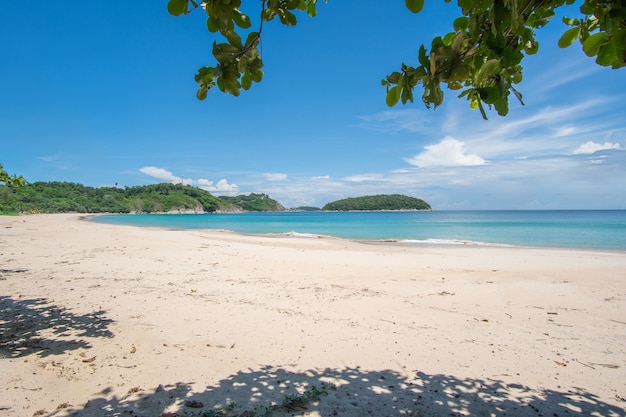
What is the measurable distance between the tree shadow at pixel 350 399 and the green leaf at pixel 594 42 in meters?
3.06

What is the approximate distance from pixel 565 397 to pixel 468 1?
13.2ft

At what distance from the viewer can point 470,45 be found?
1.41m

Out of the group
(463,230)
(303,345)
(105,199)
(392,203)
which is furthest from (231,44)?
(392,203)

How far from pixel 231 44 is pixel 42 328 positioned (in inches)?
210

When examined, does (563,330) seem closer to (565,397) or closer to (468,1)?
(565,397)

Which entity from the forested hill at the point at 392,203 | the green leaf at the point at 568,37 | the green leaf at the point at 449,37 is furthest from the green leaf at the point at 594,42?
the forested hill at the point at 392,203

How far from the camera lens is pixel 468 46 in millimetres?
1433

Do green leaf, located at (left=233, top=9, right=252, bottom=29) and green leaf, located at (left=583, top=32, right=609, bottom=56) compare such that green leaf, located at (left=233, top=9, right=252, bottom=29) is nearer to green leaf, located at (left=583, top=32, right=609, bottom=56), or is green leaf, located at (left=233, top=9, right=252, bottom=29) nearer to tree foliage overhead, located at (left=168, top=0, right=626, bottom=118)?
tree foliage overhead, located at (left=168, top=0, right=626, bottom=118)

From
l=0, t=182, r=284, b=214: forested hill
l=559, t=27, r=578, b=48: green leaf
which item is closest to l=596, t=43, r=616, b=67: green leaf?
l=559, t=27, r=578, b=48: green leaf

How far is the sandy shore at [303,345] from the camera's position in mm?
2992

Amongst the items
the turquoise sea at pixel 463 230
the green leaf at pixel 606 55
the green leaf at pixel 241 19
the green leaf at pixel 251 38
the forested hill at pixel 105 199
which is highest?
the forested hill at pixel 105 199

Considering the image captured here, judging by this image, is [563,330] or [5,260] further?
[5,260]

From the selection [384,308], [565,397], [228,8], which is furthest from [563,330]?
[228,8]

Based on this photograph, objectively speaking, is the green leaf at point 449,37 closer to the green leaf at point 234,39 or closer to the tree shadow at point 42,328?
the green leaf at point 234,39
